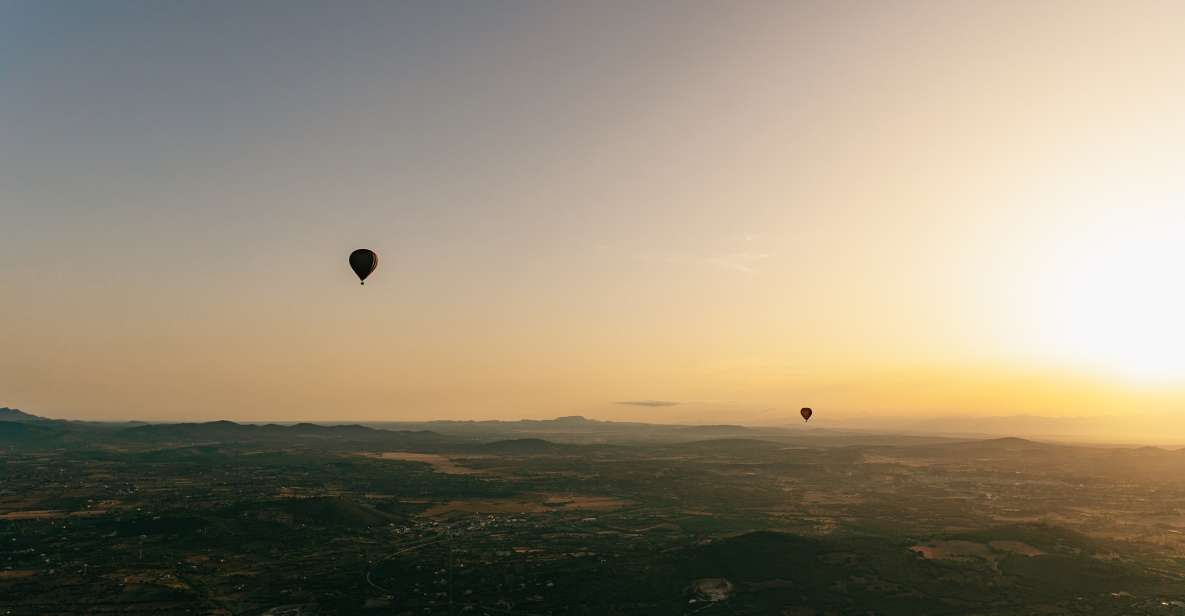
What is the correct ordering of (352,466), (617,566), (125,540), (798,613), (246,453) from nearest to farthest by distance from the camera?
(798,613)
(617,566)
(125,540)
(352,466)
(246,453)

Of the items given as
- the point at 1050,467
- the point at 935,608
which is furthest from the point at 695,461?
the point at 935,608

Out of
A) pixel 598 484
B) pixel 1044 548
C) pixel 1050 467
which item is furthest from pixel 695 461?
pixel 1044 548

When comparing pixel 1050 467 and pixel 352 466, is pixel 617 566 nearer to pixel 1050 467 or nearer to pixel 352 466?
pixel 352 466

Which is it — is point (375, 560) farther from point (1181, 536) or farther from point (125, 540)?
point (1181, 536)

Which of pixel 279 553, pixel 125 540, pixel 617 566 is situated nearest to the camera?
→ pixel 617 566

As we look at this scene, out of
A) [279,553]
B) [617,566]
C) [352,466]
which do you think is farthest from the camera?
[352,466]

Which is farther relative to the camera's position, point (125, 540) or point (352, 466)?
point (352, 466)
